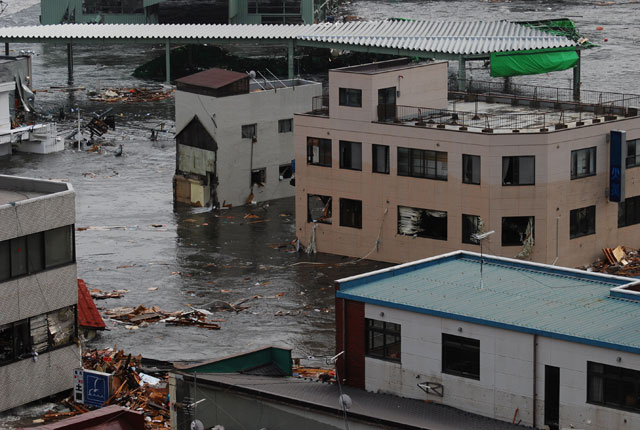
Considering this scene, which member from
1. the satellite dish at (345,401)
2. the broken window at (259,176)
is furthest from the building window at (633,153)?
the satellite dish at (345,401)

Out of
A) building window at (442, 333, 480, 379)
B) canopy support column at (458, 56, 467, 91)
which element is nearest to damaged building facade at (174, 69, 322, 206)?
canopy support column at (458, 56, 467, 91)

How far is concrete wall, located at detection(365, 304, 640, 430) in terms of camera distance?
110ft

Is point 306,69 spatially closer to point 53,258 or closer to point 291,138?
point 291,138

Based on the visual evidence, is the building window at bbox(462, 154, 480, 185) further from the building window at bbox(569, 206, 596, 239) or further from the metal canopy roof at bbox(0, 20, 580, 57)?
the metal canopy roof at bbox(0, 20, 580, 57)

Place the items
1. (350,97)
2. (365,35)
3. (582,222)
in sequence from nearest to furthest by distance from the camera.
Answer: (582,222) < (350,97) < (365,35)

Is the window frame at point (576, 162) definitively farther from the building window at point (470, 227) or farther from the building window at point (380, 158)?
the building window at point (380, 158)

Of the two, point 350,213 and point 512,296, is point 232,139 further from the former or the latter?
point 512,296

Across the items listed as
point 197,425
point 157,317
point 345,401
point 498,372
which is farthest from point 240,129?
point 498,372

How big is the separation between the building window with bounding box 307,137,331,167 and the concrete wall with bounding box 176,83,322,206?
8.32m

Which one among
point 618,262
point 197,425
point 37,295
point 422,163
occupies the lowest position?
point 618,262

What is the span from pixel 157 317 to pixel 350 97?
12975mm

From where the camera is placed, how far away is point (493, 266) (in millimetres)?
40875

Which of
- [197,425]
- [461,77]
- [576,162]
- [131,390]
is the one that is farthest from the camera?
[461,77]

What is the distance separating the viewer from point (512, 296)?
37.4 metres
